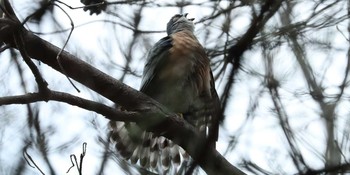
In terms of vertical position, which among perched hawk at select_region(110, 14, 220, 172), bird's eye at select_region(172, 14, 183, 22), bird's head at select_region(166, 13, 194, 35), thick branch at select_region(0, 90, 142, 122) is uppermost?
bird's eye at select_region(172, 14, 183, 22)

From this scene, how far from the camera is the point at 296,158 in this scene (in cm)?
191

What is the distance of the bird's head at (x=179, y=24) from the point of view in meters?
5.07

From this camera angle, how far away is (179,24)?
5207 mm

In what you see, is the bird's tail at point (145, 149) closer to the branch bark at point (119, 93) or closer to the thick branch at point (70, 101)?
the branch bark at point (119, 93)

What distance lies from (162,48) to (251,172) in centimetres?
243

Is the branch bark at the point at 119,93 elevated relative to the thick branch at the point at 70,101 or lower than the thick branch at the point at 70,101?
elevated

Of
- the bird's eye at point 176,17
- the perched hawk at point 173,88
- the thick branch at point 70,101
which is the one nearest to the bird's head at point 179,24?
the bird's eye at point 176,17

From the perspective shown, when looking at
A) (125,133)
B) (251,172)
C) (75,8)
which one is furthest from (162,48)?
(251,172)

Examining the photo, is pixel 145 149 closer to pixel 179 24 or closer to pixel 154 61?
pixel 154 61

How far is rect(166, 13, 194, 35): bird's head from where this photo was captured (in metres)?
5.07

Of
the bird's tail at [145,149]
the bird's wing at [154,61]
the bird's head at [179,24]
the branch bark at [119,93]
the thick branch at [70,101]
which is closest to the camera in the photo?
the thick branch at [70,101]

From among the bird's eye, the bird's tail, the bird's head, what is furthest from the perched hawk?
the bird's eye

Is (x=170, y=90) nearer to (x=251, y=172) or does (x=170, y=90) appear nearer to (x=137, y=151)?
(x=137, y=151)

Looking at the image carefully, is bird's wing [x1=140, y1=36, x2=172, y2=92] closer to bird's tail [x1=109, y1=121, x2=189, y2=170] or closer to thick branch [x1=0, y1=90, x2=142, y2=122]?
bird's tail [x1=109, y1=121, x2=189, y2=170]
